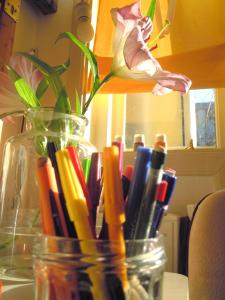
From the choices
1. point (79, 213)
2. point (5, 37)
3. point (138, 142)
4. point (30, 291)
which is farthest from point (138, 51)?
point (5, 37)

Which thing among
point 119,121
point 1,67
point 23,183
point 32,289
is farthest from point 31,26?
point 32,289

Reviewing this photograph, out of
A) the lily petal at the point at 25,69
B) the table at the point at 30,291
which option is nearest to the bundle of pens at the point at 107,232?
the table at the point at 30,291

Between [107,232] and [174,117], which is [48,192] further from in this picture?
[174,117]

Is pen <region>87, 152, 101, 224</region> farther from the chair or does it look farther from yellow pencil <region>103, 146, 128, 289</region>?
the chair

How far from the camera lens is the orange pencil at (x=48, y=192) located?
0.82 ft

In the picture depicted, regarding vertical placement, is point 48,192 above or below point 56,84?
below

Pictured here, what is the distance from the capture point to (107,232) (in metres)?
0.25

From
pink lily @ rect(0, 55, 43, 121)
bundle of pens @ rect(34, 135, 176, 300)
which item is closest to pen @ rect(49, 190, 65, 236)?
bundle of pens @ rect(34, 135, 176, 300)

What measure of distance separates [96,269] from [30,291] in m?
0.19

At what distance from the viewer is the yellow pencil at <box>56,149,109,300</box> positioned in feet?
0.74

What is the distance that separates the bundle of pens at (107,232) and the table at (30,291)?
0.10 meters

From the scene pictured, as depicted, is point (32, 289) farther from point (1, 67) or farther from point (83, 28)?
point (83, 28)

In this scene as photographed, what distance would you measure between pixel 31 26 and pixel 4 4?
0.20 meters

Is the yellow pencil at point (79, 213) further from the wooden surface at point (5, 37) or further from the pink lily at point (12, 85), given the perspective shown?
the wooden surface at point (5, 37)
